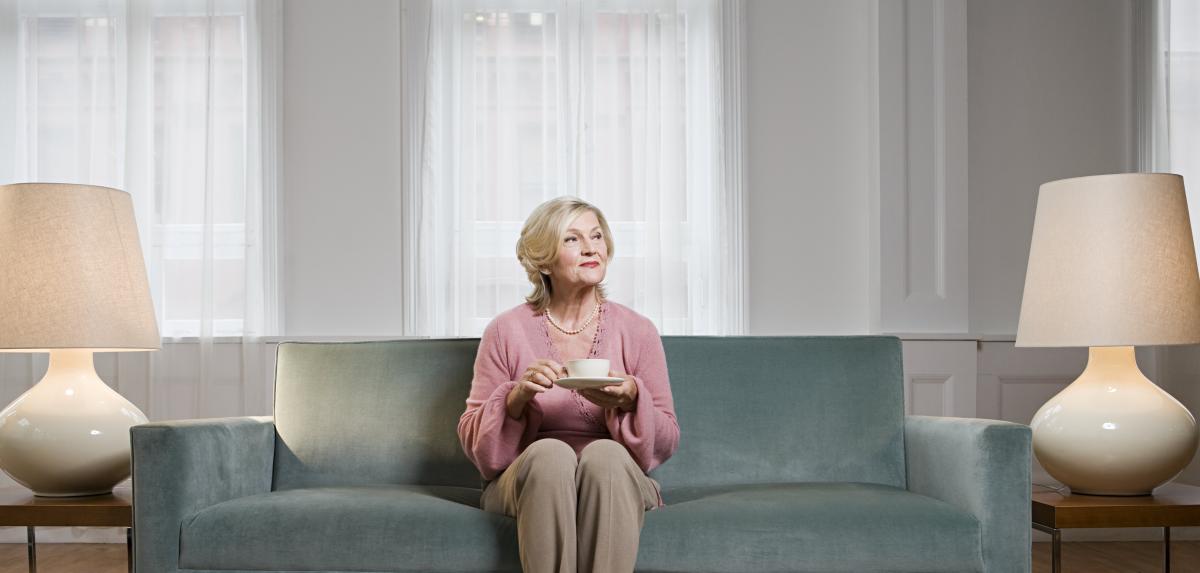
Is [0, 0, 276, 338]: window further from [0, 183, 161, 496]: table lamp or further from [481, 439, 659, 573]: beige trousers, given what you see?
[481, 439, 659, 573]: beige trousers

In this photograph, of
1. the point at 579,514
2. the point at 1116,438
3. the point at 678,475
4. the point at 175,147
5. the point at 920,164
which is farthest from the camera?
the point at 175,147

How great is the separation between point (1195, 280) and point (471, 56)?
2.79 meters

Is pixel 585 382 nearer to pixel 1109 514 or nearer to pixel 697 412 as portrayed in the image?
pixel 697 412

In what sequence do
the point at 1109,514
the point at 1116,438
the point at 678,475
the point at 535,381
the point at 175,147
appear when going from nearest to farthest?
the point at 535,381 → the point at 1109,514 → the point at 1116,438 → the point at 678,475 → the point at 175,147

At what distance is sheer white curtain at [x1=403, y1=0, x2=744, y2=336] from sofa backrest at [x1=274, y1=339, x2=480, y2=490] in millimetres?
1432

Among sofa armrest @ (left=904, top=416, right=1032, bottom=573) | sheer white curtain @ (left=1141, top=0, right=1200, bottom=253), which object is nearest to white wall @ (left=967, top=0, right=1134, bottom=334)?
sheer white curtain @ (left=1141, top=0, right=1200, bottom=253)

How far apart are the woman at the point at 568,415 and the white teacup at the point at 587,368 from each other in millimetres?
76

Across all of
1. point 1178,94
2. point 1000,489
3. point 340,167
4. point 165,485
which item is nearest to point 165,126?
point 340,167

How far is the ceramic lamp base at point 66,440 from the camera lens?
248 centimetres

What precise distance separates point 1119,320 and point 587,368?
4.33ft

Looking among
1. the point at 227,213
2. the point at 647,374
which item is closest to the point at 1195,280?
the point at 647,374

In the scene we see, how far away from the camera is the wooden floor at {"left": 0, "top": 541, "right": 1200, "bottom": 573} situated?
12.2ft

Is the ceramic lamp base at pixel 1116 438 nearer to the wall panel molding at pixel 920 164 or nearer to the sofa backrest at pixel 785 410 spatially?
the sofa backrest at pixel 785 410

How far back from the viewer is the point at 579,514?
2.02m
